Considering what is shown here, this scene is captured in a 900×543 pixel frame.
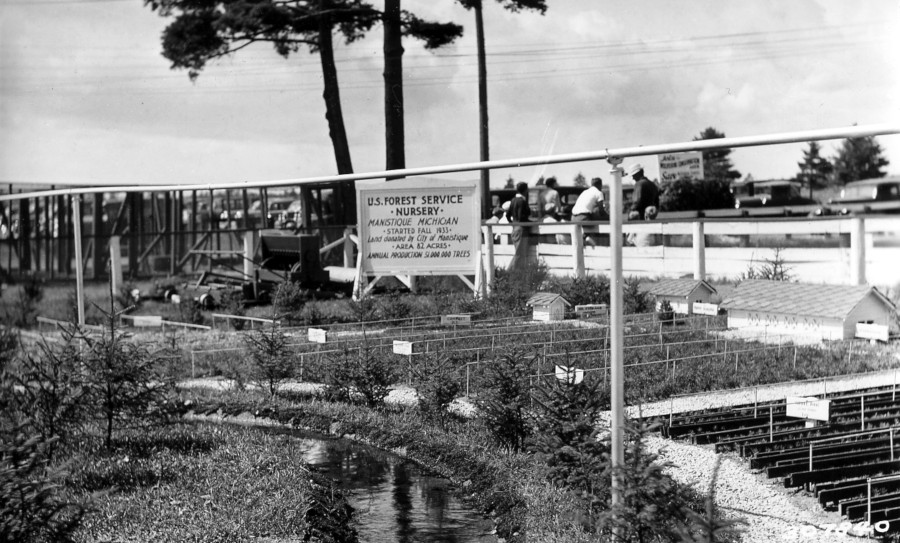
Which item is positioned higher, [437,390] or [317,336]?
[317,336]

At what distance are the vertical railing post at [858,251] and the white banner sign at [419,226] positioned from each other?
3624 mm

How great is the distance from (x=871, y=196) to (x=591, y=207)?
276cm

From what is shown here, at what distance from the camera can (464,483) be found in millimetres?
6430

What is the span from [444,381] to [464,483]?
1366 mm

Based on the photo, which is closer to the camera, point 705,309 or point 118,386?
point 118,386

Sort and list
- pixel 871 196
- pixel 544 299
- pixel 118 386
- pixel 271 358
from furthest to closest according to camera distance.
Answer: pixel 271 358, pixel 544 299, pixel 118 386, pixel 871 196

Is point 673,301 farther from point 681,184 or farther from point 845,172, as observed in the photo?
point 845,172

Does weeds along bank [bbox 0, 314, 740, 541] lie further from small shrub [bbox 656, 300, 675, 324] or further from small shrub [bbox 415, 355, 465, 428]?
small shrub [bbox 656, 300, 675, 324]

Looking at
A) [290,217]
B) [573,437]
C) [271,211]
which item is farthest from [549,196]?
[271,211]

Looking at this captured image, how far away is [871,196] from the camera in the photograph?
5621mm

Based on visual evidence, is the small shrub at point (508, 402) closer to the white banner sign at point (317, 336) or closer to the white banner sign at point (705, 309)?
the white banner sign at point (705, 309)

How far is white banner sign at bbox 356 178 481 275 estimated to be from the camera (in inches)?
373

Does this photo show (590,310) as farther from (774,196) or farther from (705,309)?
(774,196)

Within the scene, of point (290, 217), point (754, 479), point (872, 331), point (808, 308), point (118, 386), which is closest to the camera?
point (754, 479)
